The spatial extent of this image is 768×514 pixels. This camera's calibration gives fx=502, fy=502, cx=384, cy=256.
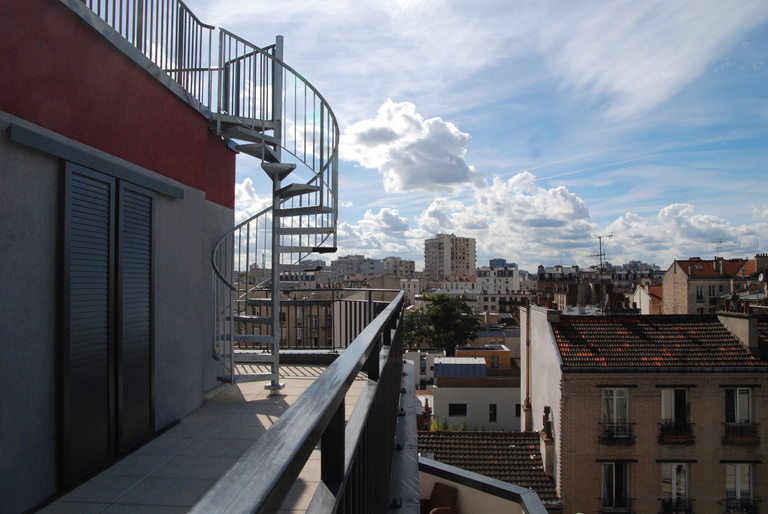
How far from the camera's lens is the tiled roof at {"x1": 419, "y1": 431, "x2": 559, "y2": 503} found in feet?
42.8

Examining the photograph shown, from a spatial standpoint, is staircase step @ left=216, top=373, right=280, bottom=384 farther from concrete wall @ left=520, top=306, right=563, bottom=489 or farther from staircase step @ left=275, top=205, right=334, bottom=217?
concrete wall @ left=520, top=306, right=563, bottom=489

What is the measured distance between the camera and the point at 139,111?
11.6 feet

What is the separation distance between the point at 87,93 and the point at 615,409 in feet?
42.6

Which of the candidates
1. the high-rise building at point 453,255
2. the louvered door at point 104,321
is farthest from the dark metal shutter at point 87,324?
the high-rise building at point 453,255

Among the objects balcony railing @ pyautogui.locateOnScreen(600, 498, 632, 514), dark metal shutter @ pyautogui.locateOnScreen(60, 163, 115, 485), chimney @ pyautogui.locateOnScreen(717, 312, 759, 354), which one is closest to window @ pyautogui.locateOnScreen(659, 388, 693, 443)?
balcony railing @ pyautogui.locateOnScreen(600, 498, 632, 514)

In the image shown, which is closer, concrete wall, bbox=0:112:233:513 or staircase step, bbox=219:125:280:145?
concrete wall, bbox=0:112:233:513

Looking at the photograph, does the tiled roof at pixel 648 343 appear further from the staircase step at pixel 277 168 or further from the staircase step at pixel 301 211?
the staircase step at pixel 277 168

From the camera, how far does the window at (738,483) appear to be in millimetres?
12180

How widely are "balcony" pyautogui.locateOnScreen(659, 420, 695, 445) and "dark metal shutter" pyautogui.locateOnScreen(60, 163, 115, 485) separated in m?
12.7

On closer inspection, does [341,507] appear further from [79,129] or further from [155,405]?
[155,405]

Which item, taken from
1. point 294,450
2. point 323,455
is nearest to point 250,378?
point 323,455

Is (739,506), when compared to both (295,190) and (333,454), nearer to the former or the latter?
(295,190)

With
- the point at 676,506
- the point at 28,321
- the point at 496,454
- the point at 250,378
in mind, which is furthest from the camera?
the point at 496,454

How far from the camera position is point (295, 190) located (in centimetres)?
500
